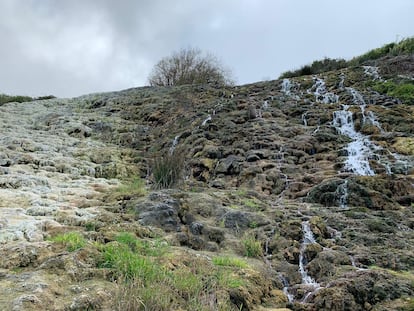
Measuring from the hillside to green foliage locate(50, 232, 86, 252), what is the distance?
3 centimetres

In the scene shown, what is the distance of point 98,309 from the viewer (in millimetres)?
3998

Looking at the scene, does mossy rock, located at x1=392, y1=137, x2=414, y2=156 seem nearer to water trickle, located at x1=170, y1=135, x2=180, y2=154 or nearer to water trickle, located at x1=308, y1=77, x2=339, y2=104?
water trickle, located at x1=308, y1=77, x2=339, y2=104

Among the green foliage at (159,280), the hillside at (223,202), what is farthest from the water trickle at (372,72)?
the green foliage at (159,280)

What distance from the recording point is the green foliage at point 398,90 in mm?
14215

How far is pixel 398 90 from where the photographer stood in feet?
48.5

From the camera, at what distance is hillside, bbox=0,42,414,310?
4.80 metres

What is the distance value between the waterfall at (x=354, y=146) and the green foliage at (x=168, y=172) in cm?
403

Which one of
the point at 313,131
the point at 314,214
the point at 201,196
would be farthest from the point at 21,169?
the point at 313,131

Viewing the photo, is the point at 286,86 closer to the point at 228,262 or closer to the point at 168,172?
the point at 168,172

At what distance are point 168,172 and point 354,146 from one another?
16.7ft

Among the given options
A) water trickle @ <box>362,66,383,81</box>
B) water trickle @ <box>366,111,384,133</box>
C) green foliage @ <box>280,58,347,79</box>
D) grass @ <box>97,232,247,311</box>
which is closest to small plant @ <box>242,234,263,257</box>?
grass @ <box>97,232,247,311</box>

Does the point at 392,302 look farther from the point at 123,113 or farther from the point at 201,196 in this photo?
the point at 123,113

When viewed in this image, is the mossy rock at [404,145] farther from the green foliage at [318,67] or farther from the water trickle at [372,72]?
the green foliage at [318,67]

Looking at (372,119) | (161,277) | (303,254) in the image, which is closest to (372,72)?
(372,119)
